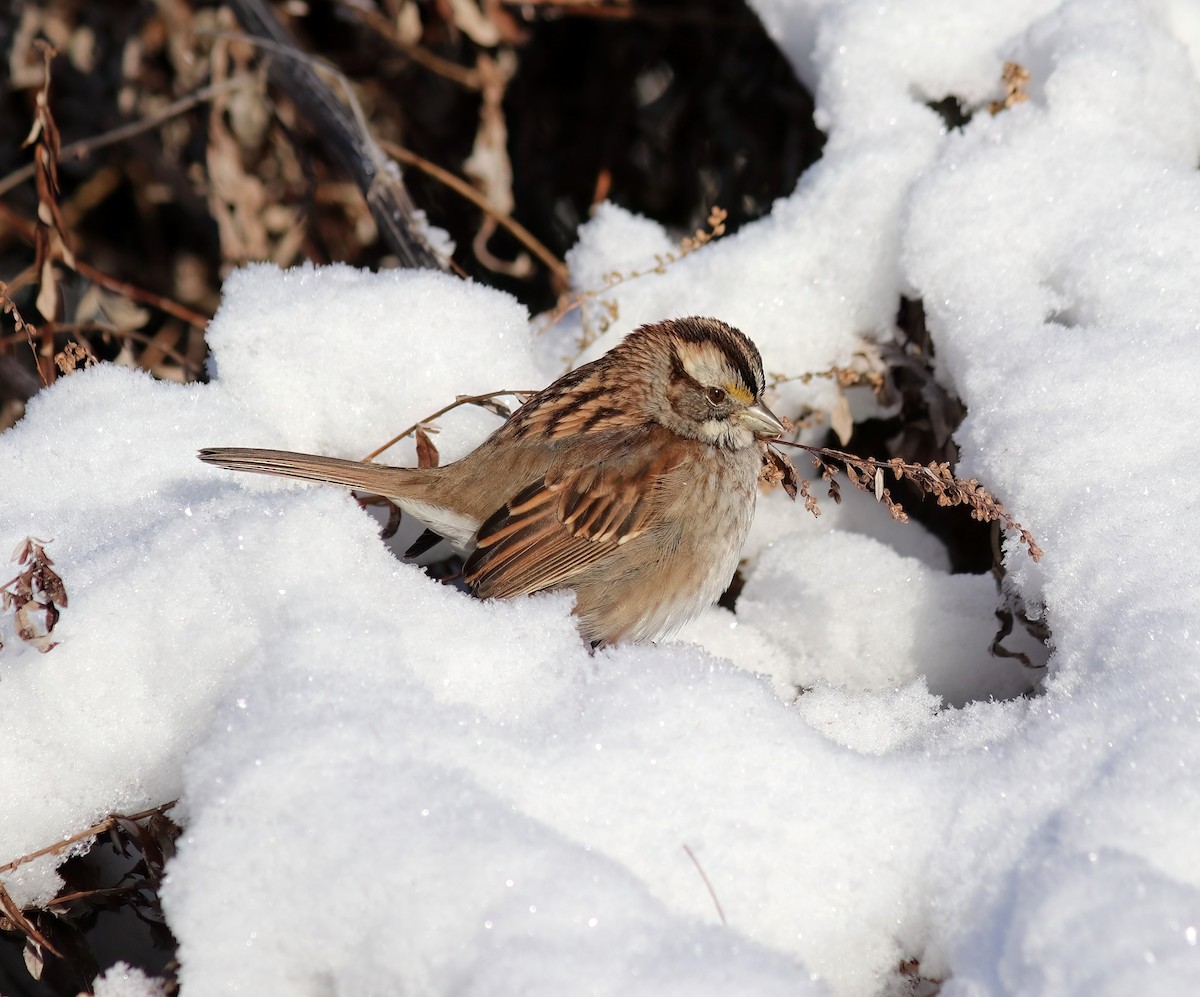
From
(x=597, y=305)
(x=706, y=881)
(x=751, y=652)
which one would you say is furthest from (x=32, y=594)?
(x=597, y=305)

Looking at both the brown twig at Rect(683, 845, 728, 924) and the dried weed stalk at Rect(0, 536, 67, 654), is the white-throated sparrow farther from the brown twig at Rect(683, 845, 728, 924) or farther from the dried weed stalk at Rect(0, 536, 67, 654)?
the brown twig at Rect(683, 845, 728, 924)

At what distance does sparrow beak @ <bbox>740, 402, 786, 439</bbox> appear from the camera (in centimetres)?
288

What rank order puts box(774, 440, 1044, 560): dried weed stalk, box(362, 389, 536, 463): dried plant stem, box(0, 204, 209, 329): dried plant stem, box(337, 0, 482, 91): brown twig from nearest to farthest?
box(774, 440, 1044, 560): dried weed stalk < box(362, 389, 536, 463): dried plant stem < box(0, 204, 209, 329): dried plant stem < box(337, 0, 482, 91): brown twig

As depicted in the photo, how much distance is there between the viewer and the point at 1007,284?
281 cm

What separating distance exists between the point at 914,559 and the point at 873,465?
0.48m

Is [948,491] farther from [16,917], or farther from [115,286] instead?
[115,286]

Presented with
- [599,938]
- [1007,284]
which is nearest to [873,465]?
[1007,284]

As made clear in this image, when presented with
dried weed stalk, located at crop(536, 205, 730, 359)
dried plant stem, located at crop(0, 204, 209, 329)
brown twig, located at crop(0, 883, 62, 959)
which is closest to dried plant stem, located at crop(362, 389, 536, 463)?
dried weed stalk, located at crop(536, 205, 730, 359)

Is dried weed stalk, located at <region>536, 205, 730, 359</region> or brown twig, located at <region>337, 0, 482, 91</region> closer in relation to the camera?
dried weed stalk, located at <region>536, 205, 730, 359</region>

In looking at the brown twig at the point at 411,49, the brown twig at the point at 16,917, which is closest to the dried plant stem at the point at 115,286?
the brown twig at the point at 411,49

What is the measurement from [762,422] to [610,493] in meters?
0.42

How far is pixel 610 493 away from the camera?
2.85 m

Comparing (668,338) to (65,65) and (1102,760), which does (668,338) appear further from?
(65,65)

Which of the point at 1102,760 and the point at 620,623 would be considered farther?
the point at 620,623
